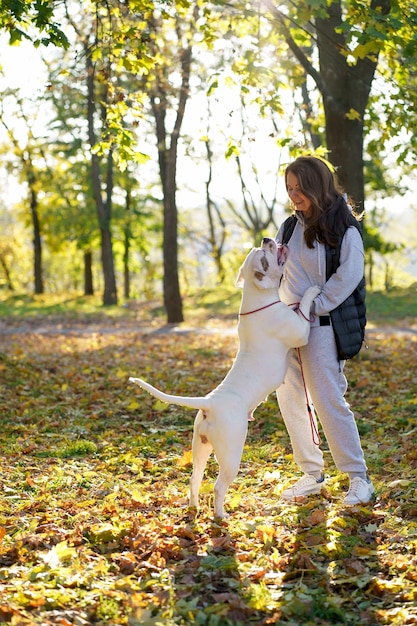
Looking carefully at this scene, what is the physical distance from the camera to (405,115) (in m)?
9.16

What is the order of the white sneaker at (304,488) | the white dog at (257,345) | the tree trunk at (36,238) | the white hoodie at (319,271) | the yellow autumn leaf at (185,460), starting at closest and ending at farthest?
the white dog at (257,345) < the white hoodie at (319,271) < the white sneaker at (304,488) < the yellow autumn leaf at (185,460) < the tree trunk at (36,238)

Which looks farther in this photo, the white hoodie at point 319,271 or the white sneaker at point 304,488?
the white sneaker at point 304,488

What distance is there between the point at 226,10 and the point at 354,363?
5469 mm

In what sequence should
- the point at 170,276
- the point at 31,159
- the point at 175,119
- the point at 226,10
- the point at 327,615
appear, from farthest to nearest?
the point at 31,159, the point at 170,276, the point at 175,119, the point at 226,10, the point at 327,615

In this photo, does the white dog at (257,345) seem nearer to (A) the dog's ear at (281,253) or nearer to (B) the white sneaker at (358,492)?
(A) the dog's ear at (281,253)

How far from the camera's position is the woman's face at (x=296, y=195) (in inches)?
192

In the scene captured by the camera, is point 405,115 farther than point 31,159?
No

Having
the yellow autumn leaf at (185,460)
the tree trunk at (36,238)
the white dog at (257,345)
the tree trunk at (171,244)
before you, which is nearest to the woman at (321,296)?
the white dog at (257,345)

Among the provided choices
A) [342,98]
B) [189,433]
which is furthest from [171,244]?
[189,433]

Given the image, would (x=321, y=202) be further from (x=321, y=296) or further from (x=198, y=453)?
(x=198, y=453)

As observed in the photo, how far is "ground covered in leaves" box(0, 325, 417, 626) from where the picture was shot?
3607mm

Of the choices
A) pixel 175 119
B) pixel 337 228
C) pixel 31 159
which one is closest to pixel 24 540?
pixel 337 228

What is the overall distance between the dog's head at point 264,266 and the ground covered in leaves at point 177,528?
1.50 metres

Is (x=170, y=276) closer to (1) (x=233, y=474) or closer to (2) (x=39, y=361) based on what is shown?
(2) (x=39, y=361)
